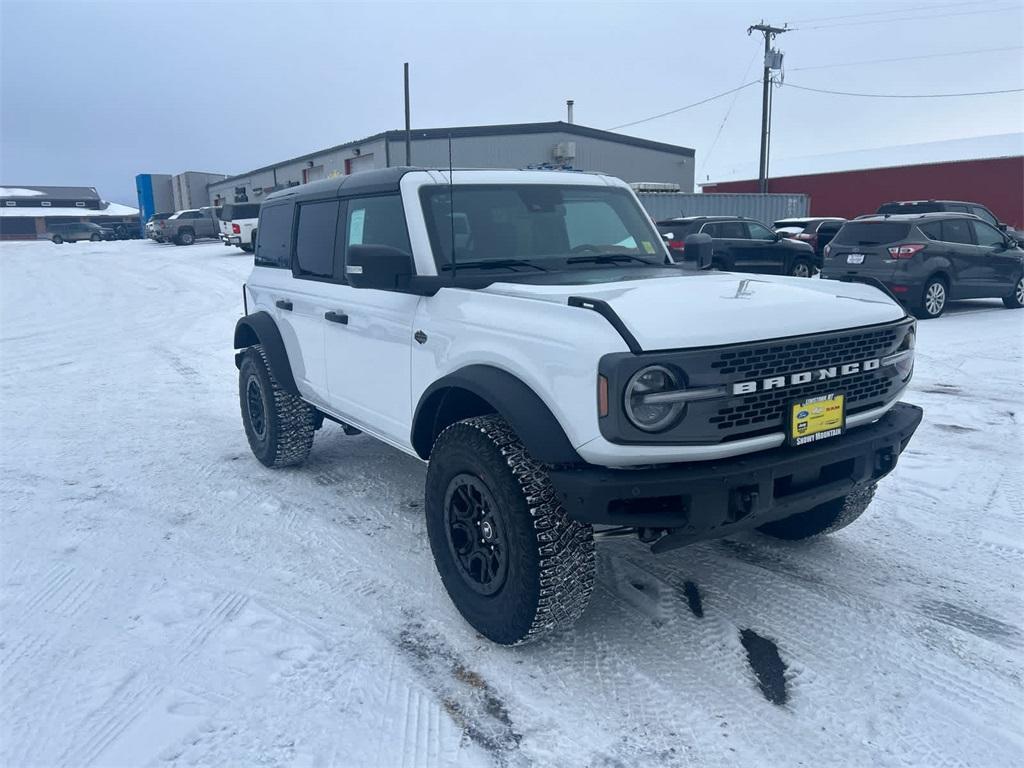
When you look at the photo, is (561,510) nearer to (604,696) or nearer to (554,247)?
(604,696)

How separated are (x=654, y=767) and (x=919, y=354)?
8.08 meters

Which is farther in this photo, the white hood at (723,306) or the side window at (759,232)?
the side window at (759,232)

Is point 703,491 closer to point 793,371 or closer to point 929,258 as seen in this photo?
point 793,371

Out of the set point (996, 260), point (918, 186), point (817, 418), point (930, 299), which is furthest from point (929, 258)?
point (918, 186)

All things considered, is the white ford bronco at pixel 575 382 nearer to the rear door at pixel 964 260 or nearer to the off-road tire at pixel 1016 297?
the rear door at pixel 964 260

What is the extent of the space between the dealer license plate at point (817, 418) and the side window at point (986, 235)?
38.2ft

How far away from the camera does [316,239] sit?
5.05 metres

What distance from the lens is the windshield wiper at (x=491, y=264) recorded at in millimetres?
3846

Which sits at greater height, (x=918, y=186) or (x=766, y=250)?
(x=918, y=186)

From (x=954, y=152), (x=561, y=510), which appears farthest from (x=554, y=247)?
(x=954, y=152)

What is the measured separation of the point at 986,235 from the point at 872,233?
2.24 m

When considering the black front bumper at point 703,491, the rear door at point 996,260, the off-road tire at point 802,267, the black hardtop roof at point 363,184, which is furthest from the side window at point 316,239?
the off-road tire at point 802,267

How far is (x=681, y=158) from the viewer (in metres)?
41.7

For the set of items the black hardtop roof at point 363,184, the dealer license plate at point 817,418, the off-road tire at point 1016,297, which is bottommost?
the off-road tire at point 1016,297
